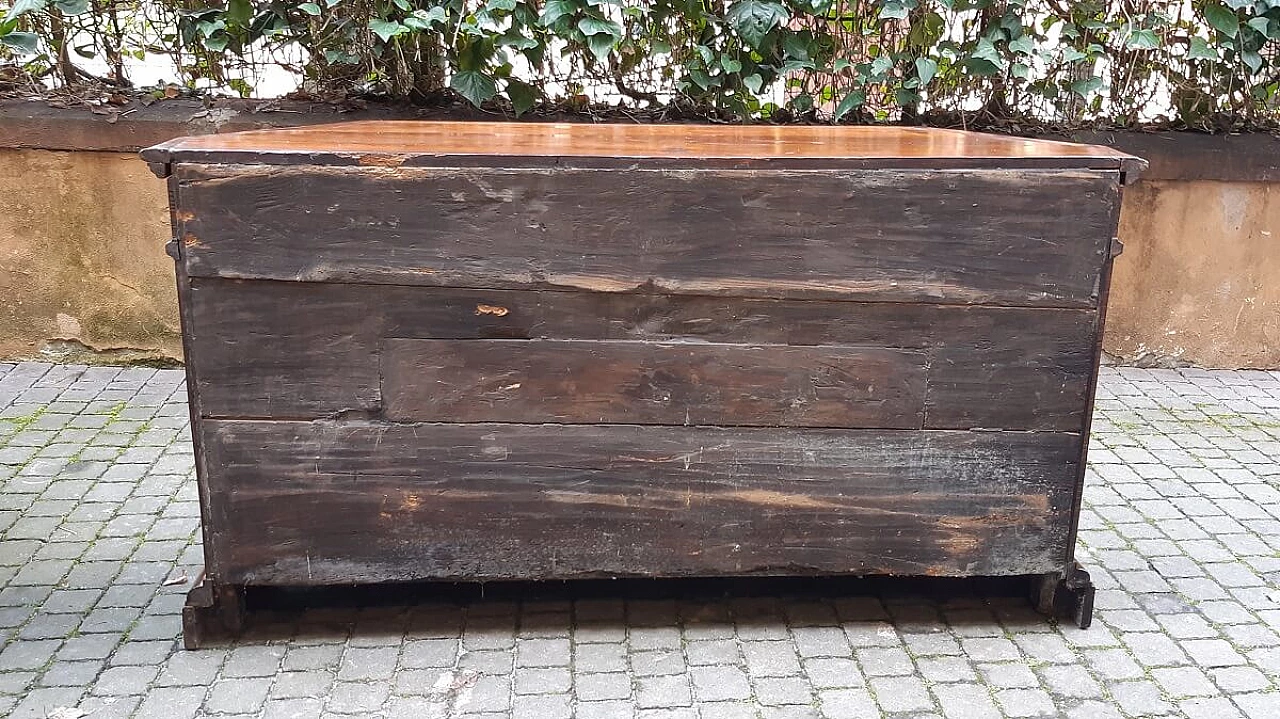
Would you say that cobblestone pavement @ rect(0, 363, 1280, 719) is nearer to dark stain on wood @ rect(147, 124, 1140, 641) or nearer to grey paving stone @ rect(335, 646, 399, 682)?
grey paving stone @ rect(335, 646, 399, 682)

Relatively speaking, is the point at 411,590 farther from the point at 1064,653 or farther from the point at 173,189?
the point at 1064,653

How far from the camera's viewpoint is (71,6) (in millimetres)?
4121

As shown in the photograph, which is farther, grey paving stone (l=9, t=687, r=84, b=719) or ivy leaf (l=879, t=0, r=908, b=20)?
ivy leaf (l=879, t=0, r=908, b=20)

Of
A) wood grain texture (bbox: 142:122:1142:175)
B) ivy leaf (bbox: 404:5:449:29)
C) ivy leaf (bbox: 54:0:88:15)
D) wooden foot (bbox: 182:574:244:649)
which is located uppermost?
ivy leaf (bbox: 54:0:88:15)

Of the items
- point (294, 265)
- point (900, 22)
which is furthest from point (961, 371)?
point (900, 22)

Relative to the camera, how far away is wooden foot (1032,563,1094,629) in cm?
244

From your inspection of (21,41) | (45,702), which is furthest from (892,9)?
(45,702)

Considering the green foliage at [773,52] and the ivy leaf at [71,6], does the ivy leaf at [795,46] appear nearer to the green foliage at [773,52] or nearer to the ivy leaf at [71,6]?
the green foliage at [773,52]

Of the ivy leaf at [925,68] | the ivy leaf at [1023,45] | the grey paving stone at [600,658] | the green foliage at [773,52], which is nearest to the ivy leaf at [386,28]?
the green foliage at [773,52]

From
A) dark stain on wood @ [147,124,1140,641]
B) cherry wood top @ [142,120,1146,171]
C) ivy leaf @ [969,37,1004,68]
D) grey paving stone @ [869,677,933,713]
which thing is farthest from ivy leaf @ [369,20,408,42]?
grey paving stone @ [869,677,933,713]

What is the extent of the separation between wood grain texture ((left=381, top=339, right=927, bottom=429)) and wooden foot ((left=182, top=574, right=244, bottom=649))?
0.60 metres

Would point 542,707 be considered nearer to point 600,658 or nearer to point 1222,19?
point 600,658

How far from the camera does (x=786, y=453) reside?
228 centimetres

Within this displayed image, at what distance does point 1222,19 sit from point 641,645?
12.4 ft
